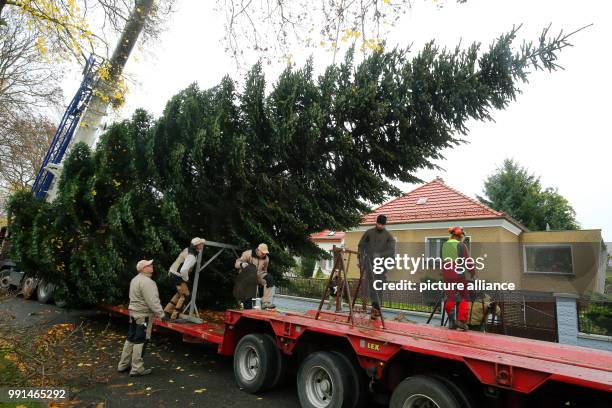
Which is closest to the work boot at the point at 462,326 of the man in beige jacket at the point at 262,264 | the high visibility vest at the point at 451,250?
the high visibility vest at the point at 451,250

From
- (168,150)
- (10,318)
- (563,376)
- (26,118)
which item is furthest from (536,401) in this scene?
(26,118)

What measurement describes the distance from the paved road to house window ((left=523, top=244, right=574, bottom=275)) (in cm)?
1701

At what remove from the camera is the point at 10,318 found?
521 cm

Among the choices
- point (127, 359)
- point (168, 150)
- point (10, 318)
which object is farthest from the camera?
point (168, 150)

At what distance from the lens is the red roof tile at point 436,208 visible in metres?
17.2

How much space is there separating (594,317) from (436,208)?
9930 mm

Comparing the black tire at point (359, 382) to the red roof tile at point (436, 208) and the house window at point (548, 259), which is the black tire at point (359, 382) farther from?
the house window at point (548, 259)

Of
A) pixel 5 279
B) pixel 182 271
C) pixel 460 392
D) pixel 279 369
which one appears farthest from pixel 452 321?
pixel 5 279

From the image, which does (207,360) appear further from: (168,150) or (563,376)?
(563,376)

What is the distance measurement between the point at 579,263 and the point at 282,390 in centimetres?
1852

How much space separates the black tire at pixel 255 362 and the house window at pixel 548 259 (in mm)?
17560

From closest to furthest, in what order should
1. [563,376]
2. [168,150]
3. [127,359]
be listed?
[563,376]
[127,359]
[168,150]

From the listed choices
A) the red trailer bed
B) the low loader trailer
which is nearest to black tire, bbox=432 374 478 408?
the low loader trailer

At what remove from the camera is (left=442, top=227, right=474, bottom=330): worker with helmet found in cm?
574
